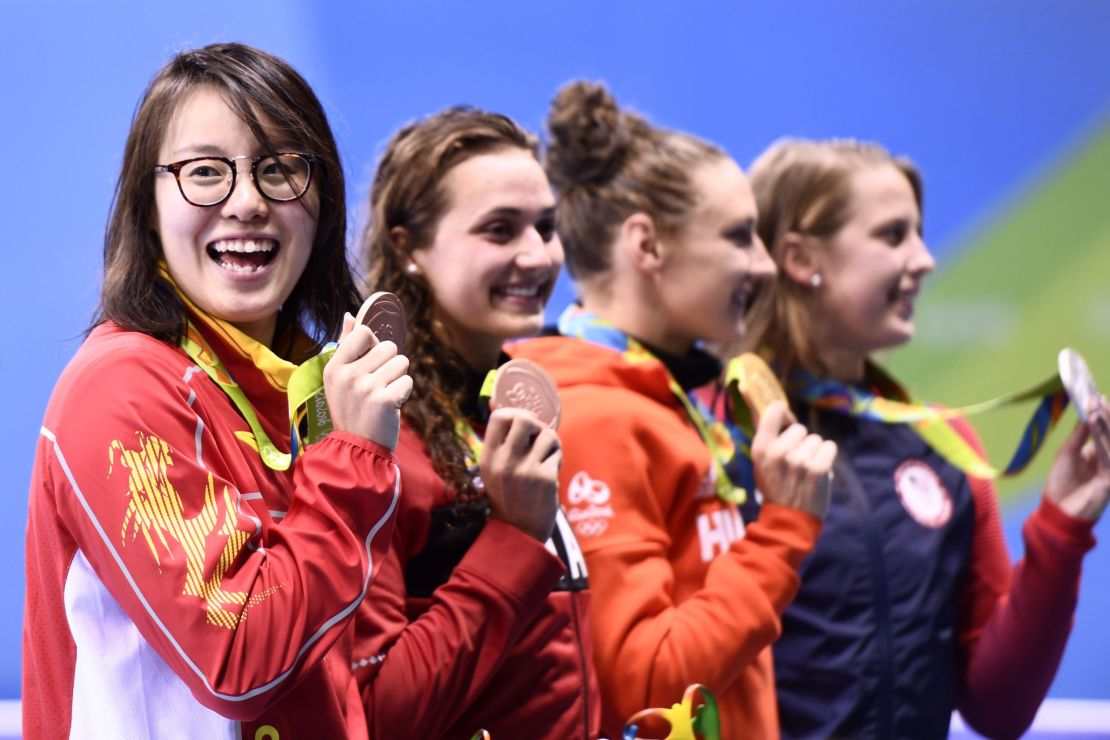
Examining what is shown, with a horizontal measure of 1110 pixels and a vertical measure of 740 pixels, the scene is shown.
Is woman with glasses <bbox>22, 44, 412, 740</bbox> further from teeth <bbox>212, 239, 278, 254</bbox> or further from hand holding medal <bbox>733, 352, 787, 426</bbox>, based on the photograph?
hand holding medal <bbox>733, 352, 787, 426</bbox>

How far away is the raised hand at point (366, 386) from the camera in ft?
5.20

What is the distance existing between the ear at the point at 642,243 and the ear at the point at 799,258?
50 centimetres

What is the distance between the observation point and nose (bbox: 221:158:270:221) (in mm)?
1673

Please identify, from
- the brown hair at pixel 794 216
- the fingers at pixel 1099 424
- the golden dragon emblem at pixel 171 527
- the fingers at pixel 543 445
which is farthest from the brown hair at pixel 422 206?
the fingers at pixel 1099 424

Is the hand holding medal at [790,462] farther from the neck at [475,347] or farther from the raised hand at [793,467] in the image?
the neck at [475,347]

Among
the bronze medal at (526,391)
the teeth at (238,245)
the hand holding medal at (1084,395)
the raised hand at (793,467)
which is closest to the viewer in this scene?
the teeth at (238,245)

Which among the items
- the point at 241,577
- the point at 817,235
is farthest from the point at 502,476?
the point at 817,235

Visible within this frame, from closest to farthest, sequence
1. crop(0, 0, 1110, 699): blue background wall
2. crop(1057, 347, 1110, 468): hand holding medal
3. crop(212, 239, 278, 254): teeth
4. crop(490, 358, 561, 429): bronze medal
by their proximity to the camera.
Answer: crop(212, 239, 278, 254): teeth
crop(490, 358, 561, 429): bronze medal
crop(1057, 347, 1110, 468): hand holding medal
crop(0, 0, 1110, 699): blue background wall

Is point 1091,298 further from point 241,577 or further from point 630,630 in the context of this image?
point 241,577

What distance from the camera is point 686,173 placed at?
2732mm

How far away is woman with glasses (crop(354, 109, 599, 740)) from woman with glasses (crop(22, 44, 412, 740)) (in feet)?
0.53

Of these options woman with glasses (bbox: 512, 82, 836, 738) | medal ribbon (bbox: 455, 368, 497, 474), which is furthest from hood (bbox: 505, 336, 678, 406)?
medal ribbon (bbox: 455, 368, 497, 474)

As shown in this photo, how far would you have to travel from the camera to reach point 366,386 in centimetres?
160

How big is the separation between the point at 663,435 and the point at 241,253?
900 mm
